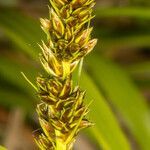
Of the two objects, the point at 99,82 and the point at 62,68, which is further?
the point at 99,82

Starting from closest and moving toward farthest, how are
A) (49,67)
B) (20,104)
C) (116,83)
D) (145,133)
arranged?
(49,67), (145,133), (116,83), (20,104)

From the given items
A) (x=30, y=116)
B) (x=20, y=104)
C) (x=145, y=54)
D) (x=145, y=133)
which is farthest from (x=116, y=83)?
(x=145, y=54)

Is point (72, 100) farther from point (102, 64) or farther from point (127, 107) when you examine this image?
point (102, 64)

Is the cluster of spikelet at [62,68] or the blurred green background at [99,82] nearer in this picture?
the cluster of spikelet at [62,68]

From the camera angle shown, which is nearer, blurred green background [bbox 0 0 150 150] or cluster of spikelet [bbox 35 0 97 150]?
cluster of spikelet [bbox 35 0 97 150]
